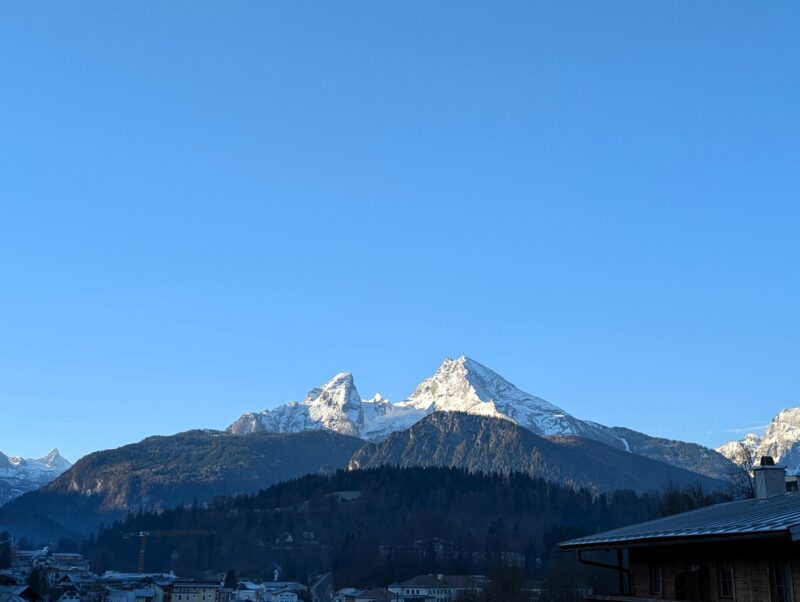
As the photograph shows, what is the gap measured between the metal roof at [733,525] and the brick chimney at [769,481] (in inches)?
22.0

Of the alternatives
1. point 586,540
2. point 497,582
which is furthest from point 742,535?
point 497,582

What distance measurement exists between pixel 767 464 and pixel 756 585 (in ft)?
29.2

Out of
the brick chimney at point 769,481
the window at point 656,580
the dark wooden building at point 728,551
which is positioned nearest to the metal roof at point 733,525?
the dark wooden building at point 728,551

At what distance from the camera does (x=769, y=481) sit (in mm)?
33281

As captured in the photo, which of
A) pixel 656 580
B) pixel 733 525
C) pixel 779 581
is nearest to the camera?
pixel 733 525

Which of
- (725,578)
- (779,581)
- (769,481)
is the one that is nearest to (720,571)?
(725,578)

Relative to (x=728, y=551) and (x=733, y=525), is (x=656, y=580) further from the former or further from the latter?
(x=733, y=525)

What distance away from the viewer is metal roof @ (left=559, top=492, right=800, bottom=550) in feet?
74.9

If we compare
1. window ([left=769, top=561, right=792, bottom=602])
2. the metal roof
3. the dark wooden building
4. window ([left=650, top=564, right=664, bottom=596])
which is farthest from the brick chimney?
window ([left=769, top=561, right=792, bottom=602])

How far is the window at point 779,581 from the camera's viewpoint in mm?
25094

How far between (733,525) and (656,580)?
906cm

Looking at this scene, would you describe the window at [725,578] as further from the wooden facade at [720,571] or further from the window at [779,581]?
the window at [779,581]

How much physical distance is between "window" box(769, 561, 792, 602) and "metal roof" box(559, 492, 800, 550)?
136 centimetres

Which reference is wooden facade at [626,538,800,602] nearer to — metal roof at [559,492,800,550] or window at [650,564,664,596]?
window at [650,564,664,596]
